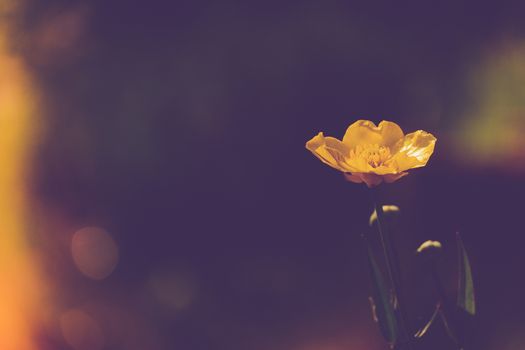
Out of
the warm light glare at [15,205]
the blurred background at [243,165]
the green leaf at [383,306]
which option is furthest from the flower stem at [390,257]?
the warm light glare at [15,205]

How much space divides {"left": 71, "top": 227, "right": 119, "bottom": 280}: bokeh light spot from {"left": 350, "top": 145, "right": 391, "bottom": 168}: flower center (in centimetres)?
73

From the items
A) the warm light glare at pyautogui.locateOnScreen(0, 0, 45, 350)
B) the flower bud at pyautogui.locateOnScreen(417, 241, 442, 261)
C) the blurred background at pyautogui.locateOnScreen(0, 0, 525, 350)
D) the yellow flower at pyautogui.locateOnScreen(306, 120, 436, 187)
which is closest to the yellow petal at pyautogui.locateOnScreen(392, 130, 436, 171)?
the yellow flower at pyautogui.locateOnScreen(306, 120, 436, 187)

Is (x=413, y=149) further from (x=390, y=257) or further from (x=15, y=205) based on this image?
(x=15, y=205)

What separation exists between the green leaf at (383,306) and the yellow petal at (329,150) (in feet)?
0.43

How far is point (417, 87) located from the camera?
49.2 inches

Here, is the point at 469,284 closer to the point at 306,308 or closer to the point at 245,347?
the point at 306,308

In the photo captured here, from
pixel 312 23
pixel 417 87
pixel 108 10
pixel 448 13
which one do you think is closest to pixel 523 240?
pixel 417 87

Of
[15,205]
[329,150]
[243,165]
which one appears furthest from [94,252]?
[329,150]

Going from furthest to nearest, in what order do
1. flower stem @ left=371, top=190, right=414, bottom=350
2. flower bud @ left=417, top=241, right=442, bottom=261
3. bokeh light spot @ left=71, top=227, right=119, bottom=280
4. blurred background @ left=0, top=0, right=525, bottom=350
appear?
bokeh light spot @ left=71, top=227, right=119, bottom=280 < blurred background @ left=0, top=0, right=525, bottom=350 < flower bud @ left=417, top=241, right=442, bottom=261 < flower stem @ left=371, top=190, right=414, bottom=350

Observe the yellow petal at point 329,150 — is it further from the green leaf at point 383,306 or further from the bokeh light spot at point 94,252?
the bokeh light spot at point 94,252

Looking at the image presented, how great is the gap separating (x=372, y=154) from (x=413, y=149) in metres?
0.07

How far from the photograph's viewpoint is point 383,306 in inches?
31.8

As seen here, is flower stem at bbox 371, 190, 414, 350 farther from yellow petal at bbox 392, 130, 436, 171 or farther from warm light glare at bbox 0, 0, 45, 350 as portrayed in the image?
warm light glare at bbox 0, 0, 45, 350

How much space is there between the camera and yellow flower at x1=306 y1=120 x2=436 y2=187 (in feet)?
2.49
